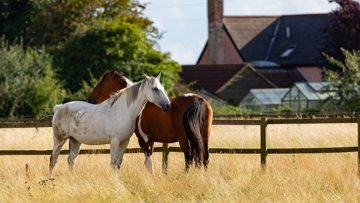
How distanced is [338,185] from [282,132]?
7971 millimetres

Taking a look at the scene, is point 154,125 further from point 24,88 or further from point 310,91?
point 310,91

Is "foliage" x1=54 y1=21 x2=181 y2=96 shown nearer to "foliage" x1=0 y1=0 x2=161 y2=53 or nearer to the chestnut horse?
"foliage" x1=0 y1=0 x2=161 y2=53

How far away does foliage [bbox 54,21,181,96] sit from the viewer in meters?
48.3

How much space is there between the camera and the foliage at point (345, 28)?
57625 mm

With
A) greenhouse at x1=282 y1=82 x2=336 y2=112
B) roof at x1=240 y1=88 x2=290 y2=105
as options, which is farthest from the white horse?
roof at x1=240 y1=88 x2=290 y2=105

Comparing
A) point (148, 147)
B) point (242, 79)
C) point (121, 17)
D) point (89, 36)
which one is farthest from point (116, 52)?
point (148, 147)

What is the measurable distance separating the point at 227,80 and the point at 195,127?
4543 centimetres

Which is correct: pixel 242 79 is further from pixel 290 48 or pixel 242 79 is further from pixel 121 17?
pixel 290 48

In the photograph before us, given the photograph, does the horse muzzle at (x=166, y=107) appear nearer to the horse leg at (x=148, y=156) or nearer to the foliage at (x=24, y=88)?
the horse leg at (x=148, y=156)

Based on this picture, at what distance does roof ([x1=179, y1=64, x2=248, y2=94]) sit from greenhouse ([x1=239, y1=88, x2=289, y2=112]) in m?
6.40

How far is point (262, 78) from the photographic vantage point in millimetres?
61812

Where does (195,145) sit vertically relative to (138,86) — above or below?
below

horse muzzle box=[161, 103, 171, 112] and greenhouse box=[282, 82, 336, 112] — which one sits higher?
horse muzzle box=[161, 103, 171, 112]

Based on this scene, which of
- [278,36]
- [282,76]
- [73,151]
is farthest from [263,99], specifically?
[73,151]
